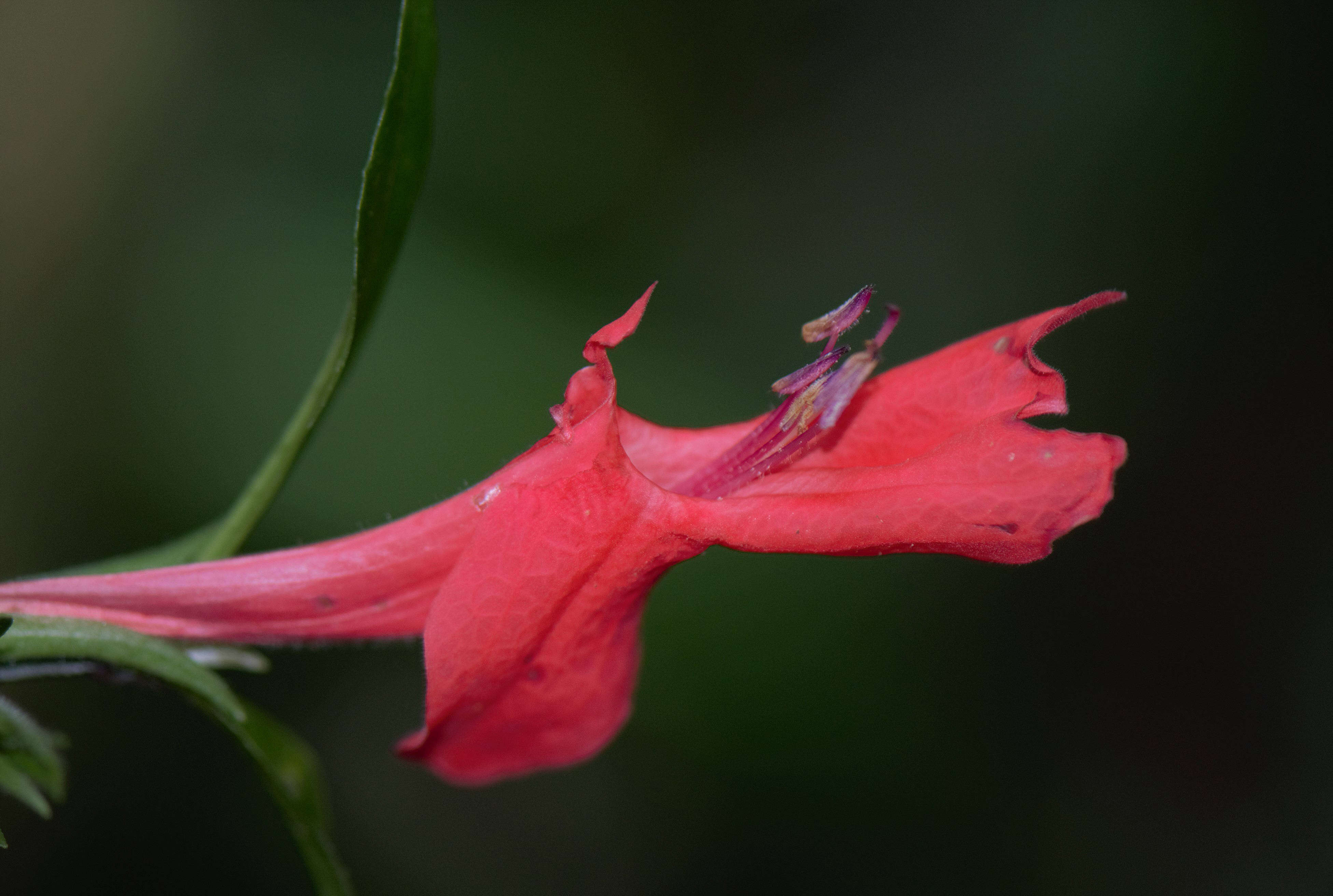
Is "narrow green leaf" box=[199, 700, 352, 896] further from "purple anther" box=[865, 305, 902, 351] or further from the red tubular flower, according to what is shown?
"purple anther" box=[865, 305, 902, 351]

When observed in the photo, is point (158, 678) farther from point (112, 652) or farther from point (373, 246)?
point (373, 246)

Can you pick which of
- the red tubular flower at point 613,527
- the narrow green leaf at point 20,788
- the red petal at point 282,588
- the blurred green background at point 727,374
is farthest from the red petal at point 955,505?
the blurred green background at point 727,374

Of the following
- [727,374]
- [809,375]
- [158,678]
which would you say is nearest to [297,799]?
[158,678]

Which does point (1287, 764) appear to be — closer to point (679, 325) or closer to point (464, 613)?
point (679, 325)

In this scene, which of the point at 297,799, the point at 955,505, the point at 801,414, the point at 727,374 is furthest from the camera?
the point at 727,374

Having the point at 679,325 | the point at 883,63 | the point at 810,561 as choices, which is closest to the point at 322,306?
the point at 679,325
